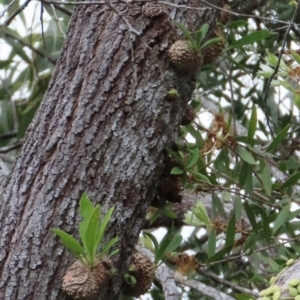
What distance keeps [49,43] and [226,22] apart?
1.91 m

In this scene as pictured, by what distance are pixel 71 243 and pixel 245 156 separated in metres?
0.65

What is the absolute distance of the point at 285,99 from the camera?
3.01m

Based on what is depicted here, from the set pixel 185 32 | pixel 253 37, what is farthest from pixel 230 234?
pixel 185 32

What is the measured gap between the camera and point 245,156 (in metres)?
1.57

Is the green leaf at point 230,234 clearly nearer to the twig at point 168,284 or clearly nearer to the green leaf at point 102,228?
the twig at point 168,284

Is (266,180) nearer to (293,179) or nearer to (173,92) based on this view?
(293,179)

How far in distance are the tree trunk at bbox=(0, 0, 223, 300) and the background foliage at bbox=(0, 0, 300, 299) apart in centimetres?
13

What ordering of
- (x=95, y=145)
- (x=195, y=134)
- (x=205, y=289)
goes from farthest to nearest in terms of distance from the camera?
(x=205, y=289) → (x=195, y=134) → (x=95, y=145)

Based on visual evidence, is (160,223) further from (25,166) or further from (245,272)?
(25,166)

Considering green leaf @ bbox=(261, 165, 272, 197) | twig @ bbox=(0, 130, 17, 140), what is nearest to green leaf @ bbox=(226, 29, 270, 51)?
green leaf @ bbox=(261, 165, 272, 197)

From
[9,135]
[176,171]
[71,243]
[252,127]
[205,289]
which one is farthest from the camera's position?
[9,135]

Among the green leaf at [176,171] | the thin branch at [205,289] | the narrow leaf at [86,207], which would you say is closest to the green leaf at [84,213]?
the narrow leaf at [86,207]

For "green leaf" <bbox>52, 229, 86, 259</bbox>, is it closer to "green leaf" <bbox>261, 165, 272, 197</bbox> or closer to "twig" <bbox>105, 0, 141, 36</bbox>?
"twig" <bbox>105, 0, 141, 36</bbox>

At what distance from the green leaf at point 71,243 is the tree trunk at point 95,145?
0.06 meters
